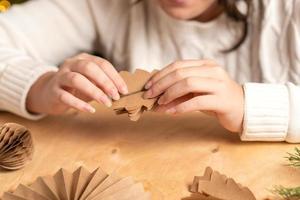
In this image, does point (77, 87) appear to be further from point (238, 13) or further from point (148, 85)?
point (238, 13)

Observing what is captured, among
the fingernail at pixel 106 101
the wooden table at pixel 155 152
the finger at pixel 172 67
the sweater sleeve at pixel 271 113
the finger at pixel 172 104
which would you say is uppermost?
the finger at pixel 172 67

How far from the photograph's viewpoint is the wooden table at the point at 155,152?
82cm

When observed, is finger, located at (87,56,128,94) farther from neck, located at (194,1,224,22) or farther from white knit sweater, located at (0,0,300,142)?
neck, located at (194,1,224,22)

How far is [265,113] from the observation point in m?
0.94

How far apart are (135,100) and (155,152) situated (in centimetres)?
10

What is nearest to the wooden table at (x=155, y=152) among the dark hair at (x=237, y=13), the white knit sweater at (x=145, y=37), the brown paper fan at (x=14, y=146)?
the brown paper fan at (x=14, y=146)

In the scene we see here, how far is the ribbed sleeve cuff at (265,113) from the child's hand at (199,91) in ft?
0.05

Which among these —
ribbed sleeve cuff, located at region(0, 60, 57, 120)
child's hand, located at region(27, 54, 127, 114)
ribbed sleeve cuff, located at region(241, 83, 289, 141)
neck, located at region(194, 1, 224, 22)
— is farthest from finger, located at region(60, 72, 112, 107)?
neck, located at region(194, 1, 224, 22)

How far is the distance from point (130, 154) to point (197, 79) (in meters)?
0.17

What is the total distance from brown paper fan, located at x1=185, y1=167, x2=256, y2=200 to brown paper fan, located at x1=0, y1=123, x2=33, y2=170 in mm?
267

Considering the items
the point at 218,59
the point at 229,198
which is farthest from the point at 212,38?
the point at 229,198

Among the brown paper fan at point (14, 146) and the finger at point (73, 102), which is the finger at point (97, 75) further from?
the brown paper fan at point (14, 146)

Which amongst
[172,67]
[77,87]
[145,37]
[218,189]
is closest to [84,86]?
[77,87]

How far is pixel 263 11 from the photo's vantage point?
1.19m
